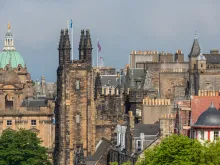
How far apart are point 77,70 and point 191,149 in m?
60.8

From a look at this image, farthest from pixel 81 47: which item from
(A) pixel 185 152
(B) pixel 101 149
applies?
(A) pixel 185 152

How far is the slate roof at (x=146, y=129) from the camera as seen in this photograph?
132375 millimetres

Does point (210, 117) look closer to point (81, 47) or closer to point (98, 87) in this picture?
point (81, 47)

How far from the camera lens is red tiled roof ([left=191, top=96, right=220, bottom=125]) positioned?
120 metres

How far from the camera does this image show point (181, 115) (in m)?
122

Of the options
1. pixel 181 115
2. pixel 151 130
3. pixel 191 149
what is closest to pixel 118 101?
pixel 151 130

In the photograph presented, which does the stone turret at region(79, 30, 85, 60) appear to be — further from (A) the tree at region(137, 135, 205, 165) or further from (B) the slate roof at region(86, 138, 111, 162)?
(A) the tree at region(137, 135, 205, 165)

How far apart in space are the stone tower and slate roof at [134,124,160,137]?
2873 centimetres

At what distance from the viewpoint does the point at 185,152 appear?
348 ft

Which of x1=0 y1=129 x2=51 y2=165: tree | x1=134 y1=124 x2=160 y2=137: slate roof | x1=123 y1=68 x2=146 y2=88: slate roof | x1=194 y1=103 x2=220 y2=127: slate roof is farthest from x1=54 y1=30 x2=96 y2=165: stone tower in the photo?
x1=194 y1=103 x2=220 y2=127: slate roof

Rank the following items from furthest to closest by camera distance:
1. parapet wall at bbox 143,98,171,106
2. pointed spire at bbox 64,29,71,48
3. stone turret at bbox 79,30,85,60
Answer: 1. pointed spire at bbox 64,29,71,48
2. stone turret at bbox 79,30,85,60
3. parapet wall at bbox 143,98,171,106

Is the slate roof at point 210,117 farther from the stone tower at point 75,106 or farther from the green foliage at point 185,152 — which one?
the stone tower at point 75,106

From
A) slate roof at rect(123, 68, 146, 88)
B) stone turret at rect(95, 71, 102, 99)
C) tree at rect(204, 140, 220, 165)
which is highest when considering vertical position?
slate roof at rect(123, 68, 146, 88)

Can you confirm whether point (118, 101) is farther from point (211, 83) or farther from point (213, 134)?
point (213, 134)
